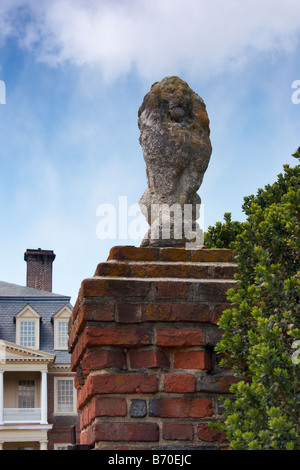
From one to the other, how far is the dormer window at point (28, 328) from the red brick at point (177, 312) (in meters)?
27.9

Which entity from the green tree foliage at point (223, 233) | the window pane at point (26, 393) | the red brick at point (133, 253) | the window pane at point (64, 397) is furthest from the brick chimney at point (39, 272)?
the red brick at point (133, 253)

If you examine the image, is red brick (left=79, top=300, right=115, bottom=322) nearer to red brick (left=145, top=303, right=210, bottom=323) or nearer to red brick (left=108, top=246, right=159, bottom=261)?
red brick (left=145, top=303, right=210, bottom=323)

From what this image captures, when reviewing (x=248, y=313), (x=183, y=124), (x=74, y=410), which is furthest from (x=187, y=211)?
(x=74, y=410)

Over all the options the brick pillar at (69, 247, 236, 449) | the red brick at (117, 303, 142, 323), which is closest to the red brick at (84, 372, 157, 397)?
the brick pillar at (69, 247, 236, 449)

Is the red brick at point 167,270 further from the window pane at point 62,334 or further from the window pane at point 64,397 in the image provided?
the window pane at point 62,334

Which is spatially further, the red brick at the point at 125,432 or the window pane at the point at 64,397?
the window pane at the point at 64,397

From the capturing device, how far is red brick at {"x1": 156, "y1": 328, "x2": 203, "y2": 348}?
112 inches

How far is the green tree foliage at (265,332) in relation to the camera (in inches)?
92.9

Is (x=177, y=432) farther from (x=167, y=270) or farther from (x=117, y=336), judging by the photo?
(x=167, y=270)

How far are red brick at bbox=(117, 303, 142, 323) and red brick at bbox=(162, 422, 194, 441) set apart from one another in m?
0.50

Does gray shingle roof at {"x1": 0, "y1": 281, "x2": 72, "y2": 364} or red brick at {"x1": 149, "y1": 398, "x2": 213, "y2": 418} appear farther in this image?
gray shingle roof at {"x1": 0, "y1": 281, "x2": 72, "y2": 364}

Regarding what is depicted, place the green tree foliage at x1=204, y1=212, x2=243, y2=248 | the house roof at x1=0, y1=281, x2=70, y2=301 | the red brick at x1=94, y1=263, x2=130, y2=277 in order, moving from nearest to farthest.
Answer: the red brick at x1=94, y1=263, x2=130, y2=277 < the green tree foliage at x1=204, y1=212, x2=243, y2=248 < the house roof at x1=0, y1=281, x2=70, y2=301

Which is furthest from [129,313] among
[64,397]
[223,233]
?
[64,397]
